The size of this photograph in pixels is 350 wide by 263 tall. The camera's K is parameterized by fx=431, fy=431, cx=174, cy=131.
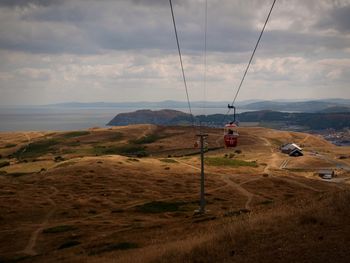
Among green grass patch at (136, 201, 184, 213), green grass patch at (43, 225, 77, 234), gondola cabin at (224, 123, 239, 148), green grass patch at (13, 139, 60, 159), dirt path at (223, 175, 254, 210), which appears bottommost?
green grass patch at (13, 139, 60, 159)

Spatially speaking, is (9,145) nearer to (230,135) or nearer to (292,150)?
(292,150)

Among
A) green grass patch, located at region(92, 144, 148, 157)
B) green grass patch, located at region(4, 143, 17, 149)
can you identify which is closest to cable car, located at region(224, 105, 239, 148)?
green grass patch, located at region(92, 144, 148, 157)

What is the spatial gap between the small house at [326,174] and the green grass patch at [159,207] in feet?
138

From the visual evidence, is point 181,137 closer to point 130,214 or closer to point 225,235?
point 130,214

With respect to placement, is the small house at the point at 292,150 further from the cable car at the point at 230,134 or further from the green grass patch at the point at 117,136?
the cable car at the point at 230,134

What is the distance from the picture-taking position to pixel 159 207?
58.8 m

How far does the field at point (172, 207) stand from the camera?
783 inches

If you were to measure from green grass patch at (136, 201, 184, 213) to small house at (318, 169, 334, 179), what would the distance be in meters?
42.1

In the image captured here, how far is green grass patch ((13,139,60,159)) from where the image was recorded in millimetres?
141250

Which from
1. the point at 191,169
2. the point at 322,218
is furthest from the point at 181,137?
the point at 322,218

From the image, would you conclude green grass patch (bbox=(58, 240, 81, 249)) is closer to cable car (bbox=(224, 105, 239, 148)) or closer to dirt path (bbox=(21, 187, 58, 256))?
dirt path (bbox=(21, 187, 58, 256))

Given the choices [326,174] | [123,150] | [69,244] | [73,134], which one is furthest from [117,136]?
[69,244]

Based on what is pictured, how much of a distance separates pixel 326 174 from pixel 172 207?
46.8 metres

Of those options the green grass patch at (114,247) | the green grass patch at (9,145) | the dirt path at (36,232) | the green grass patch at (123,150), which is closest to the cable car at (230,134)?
the green grass patch at (114,247)
